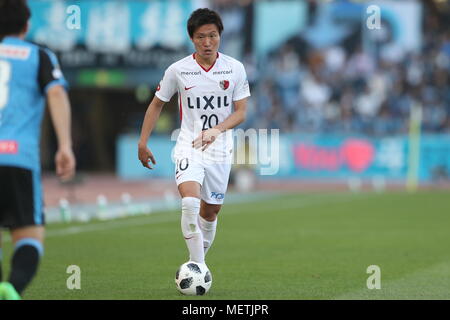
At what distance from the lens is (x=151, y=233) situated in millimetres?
15164

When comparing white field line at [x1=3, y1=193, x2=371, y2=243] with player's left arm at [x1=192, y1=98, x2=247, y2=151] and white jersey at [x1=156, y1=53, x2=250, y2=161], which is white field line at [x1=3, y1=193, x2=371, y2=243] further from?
player's left arm at [x1=192, y1=98, x2=247, y2=151]

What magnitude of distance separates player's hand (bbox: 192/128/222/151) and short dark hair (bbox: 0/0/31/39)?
7.97 feet

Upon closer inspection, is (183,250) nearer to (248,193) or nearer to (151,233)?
(151,233)

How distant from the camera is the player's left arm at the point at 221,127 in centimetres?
833

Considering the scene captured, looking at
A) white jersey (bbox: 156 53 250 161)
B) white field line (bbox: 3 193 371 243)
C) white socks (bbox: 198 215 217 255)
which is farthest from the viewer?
white field line (bbox: 3 193 371 243)

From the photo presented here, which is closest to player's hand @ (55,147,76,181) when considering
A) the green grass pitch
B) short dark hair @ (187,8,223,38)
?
the green grass pitch

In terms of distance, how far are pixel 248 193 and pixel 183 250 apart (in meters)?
14.7

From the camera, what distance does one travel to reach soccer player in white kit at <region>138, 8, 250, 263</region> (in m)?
8.52

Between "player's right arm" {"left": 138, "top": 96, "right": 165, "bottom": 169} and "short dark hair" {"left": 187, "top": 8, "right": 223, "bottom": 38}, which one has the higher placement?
"short dark hair" {"left": 187, "top": 8, "right": 223, "bottom": 38}

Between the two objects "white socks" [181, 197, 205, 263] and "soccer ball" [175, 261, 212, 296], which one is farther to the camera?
"white socks" [181, 197, 205, 263]

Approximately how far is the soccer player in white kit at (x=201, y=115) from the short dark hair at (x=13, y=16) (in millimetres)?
2511

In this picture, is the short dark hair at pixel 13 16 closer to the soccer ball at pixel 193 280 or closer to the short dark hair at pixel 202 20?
the short dark hair at pixel 202 20

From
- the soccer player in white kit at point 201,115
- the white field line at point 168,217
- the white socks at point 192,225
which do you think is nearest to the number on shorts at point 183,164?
the soccer player in white kit at point 201,115
